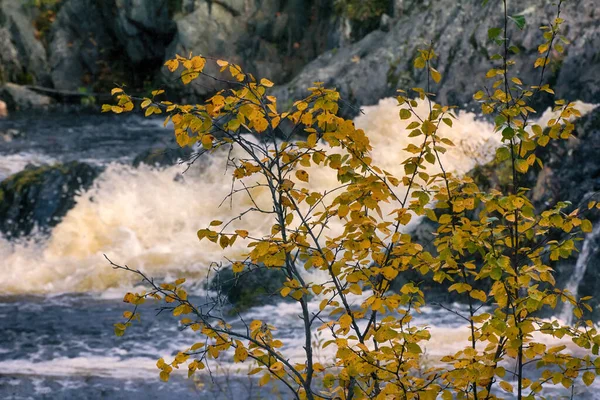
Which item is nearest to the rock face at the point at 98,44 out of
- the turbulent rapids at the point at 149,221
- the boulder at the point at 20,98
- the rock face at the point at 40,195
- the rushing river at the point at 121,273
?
the boulder at the point at 20,98

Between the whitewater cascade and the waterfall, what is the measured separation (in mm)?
2622

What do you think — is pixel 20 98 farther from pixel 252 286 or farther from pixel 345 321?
pixel 345 321

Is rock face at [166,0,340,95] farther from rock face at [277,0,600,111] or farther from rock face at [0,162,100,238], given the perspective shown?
rock face at [0,162,100,238]

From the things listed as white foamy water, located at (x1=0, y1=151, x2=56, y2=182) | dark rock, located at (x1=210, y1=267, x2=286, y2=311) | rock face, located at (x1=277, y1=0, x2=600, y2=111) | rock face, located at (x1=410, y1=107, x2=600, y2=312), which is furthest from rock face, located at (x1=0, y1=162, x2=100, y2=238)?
rock face, located at (x1=410, y1=107, x2=600, y2=312)

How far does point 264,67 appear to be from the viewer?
1702 cm

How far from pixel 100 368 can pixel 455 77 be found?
23.5 feet

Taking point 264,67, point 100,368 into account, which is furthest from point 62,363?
point 264,67

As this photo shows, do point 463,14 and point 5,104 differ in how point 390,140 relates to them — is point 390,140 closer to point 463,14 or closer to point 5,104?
point 463,14

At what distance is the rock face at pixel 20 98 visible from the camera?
56.4ft

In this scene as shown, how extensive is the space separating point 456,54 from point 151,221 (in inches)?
197

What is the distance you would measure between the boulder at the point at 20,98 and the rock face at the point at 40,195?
340 inches

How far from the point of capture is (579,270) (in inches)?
214

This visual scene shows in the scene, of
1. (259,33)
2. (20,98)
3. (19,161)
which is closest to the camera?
(19,161)

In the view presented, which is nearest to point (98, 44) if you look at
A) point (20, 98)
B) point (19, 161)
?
point (20, 98)
